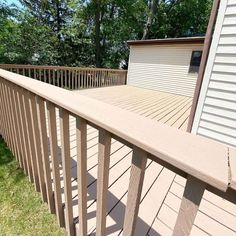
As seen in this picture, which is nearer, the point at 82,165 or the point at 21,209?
the point at 82,165

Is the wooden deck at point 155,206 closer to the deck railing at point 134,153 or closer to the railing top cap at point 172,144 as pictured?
the deck railing at point 134,153

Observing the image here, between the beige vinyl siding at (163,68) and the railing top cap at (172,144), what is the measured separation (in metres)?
8.42

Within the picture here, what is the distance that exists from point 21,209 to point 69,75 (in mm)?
5614

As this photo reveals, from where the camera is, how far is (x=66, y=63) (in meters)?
14.5

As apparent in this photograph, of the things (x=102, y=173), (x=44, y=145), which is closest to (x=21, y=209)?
(x=44, y=145)

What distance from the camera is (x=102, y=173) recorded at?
0.88 metres

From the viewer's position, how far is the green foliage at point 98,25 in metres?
12.8

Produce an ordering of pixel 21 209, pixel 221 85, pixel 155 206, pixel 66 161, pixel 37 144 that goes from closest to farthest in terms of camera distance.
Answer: pixel 66 161 < pixel 37 144 < pixel 155 206 < pixel 21 209 < pixel 221 85

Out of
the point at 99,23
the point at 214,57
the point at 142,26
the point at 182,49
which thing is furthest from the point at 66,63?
the point at 214,57

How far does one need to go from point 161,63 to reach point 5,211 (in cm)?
878

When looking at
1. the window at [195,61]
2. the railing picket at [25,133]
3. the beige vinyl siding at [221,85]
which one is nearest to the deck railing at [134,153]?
the railing picket at [25,133]

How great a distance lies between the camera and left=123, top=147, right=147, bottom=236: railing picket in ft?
2.17

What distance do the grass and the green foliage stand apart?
9817mm

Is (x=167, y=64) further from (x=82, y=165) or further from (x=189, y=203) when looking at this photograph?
(x=189, y=203)
